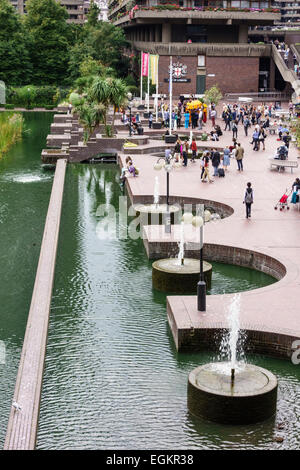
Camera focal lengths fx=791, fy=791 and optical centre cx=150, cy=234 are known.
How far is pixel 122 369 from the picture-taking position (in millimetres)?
15680

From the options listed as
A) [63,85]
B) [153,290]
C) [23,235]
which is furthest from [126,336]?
[63,85]

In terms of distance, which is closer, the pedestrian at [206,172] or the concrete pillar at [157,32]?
the pedestrian at [206,172]

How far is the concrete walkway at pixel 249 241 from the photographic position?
1648 centimetres

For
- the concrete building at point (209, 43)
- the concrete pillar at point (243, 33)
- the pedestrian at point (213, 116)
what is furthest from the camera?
the concrete pillar at point (243, 33)

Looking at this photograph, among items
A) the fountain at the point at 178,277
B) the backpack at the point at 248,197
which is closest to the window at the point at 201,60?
the backpack at the point at 248,197

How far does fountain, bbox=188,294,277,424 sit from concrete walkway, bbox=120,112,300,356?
7.62 ft

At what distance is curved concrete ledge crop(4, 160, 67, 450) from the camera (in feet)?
41.8

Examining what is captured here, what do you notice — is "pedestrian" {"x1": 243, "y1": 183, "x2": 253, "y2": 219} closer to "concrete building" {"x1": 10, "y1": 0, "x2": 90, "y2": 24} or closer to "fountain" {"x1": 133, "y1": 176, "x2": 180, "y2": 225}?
"fountain" {"x1": 133, "y1": 176, "x2": 180, "y2": 225}

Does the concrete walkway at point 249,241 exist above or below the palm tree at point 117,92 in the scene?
below

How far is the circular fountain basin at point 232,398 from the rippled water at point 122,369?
178 mm

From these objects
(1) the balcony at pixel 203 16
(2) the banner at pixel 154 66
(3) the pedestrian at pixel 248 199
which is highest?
(1) the balcony at pixel 203 16

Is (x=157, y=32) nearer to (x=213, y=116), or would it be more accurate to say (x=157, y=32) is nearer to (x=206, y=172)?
(x=213, y=116)

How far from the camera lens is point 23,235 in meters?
26.4

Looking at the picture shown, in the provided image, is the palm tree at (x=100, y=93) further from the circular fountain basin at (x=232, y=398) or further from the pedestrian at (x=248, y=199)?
the circular fountain basin at (x=232, y=398)
